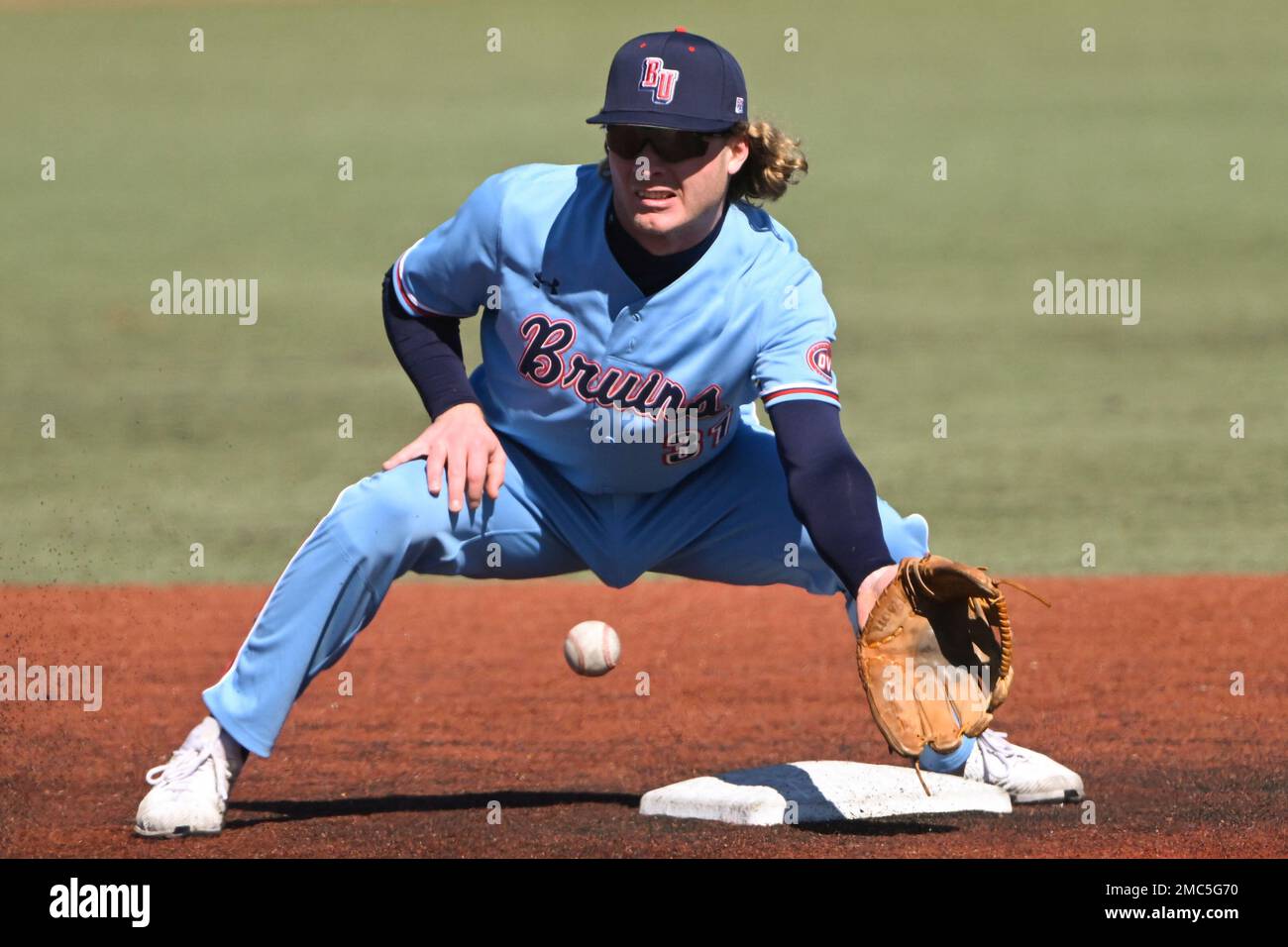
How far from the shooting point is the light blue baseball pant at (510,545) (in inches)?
162

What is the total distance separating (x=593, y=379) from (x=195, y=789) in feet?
4.02

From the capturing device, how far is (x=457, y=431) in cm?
434

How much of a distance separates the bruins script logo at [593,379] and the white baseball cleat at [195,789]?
1048 millimetres

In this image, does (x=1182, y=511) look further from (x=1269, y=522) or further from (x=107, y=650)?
(x=107, y=650)

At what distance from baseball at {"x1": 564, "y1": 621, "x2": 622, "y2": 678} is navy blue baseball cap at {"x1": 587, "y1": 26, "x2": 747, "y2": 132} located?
148 centimetres

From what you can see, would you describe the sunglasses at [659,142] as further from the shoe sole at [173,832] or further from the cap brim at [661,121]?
the shoe sole at [173,832]

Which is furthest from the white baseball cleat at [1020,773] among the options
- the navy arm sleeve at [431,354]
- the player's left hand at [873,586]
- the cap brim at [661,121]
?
the cap brim at [661,121]

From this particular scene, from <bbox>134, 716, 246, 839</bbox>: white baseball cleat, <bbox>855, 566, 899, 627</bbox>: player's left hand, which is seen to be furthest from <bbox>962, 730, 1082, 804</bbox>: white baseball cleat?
<bbox>134, 716, 246, 839</bbox>: white baseball cleat

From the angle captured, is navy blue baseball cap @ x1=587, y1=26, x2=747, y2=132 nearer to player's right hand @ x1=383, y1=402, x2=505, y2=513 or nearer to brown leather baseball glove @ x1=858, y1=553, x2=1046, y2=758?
player's right hand @ x1=383, y1=402, x2=505, y2=513

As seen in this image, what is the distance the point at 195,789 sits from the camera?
4117 mm

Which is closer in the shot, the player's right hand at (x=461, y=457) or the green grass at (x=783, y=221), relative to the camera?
the player's right hand at (x=461, y=457)

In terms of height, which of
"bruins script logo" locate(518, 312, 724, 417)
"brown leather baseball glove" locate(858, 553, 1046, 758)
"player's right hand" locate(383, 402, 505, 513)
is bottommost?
"brown leather baseball glove" locate(858, 553, 1046, 758)

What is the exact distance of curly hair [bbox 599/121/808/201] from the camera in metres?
4.29

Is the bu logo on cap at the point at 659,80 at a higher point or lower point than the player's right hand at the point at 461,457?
higher
